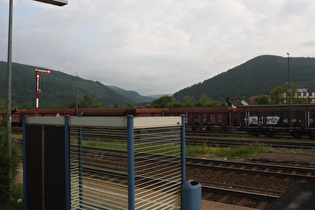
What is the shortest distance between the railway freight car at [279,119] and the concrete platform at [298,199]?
21.5m

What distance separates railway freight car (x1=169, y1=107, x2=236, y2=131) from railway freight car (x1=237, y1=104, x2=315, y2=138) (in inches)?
71.4

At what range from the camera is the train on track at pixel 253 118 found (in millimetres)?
24031

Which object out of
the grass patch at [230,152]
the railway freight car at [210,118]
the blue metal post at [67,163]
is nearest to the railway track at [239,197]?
the blue metal post at [67,163]

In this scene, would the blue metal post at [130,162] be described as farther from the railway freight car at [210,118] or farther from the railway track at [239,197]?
the railway freight car at [210,118]

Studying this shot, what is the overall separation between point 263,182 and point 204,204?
11.2 feet

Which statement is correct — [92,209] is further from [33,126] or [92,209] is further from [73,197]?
[33,126]

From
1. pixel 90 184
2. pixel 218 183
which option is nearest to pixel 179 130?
pixel 90 184

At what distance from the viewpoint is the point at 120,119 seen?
4.20 meters

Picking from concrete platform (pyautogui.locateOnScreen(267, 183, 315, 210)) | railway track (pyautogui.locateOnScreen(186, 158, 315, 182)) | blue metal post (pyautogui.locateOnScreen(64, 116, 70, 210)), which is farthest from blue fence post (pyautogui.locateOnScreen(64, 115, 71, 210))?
railway track (pyautogui.locateOnScreen(186, 158, 315, 182))

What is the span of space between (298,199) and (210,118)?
26357mm

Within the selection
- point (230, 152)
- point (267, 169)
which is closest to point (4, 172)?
point (267, 169)

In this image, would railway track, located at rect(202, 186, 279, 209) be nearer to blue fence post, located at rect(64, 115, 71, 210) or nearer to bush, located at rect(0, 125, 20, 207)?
blue fence post, located at rect(64, 115, 71, 210)

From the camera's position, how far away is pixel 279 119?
25156 mm

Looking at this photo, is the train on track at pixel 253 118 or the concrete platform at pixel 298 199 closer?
the concrete platform at pixel 298 199
